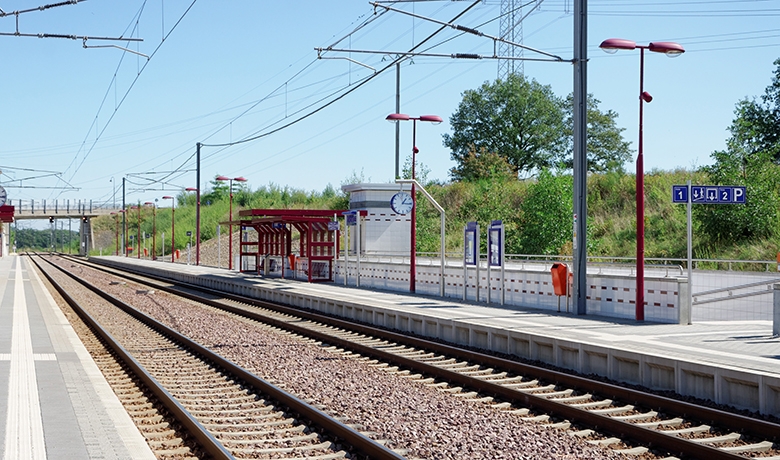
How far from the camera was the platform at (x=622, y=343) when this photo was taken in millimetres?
10758

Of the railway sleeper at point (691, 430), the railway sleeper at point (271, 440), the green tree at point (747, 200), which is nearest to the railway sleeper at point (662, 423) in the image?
the railway sleeper at point (691, 430)

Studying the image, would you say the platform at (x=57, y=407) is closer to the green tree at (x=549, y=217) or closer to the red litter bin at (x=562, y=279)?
the red litter bin at (x=562, y=279)

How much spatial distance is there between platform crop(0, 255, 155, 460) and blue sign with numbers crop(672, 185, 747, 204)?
37.2ft

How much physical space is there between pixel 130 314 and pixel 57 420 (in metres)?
17.4

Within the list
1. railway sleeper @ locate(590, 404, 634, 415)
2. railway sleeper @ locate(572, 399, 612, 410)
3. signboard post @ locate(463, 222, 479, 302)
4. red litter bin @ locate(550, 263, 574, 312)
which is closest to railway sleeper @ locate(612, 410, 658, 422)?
railway sleeper @ locate(590, 404, 634, 415)

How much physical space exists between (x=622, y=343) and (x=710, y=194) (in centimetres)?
466

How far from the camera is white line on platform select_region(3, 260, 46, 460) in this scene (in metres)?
7.44

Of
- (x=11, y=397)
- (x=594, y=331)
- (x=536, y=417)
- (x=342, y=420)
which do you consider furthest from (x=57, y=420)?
(x=594, y=331)

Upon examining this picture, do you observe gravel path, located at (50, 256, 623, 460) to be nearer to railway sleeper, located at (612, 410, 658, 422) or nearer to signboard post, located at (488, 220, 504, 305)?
railway sleeper, located at (612, 410, 658, 422)

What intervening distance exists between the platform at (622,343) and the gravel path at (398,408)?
2765 millimetres

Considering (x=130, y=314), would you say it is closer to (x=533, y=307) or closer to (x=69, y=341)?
(x=69, y=341)

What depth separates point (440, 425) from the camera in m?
9.40

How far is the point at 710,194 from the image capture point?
16891 mm

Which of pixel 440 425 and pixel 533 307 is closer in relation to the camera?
pixel 440 425
